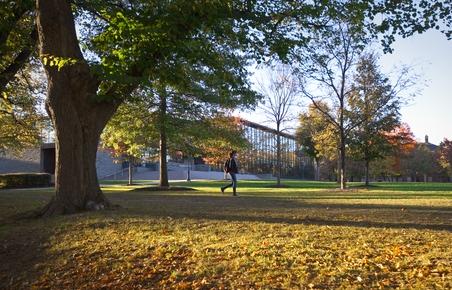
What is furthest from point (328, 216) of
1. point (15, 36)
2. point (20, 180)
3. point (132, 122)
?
point (20, 180)

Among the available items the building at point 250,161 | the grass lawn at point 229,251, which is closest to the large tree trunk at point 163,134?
the building at point 250,161

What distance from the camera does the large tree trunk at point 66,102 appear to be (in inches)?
437

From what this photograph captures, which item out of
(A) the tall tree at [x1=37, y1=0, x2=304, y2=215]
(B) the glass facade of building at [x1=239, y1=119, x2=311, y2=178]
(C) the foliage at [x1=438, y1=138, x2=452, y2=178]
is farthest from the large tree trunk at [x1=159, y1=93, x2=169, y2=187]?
(C) the foliage at [x1=438, y1=138, x2=452, y2=178]

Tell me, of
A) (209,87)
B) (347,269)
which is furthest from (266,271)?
(209,87)

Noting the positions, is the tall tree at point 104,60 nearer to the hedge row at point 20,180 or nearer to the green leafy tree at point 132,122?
the green leafy tree at point 132,122

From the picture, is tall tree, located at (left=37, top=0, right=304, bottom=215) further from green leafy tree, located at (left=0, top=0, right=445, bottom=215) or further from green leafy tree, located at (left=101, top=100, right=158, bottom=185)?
green leafy tree, located at (left=101, top=100, right=158, bottom=185)

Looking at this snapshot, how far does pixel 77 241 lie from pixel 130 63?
4.41 metres

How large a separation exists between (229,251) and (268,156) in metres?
79.1

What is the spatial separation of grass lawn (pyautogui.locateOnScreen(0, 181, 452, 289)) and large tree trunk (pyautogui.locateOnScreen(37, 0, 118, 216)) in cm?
87

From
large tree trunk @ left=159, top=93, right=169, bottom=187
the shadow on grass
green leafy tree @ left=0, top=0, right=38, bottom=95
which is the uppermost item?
green leafy tree @ left=0, top=0, right=38, bottom=95

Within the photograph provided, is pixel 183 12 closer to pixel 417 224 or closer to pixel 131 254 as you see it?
pixel 131 254

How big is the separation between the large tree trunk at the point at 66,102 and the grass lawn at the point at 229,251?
873 mm

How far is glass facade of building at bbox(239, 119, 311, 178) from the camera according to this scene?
258ft

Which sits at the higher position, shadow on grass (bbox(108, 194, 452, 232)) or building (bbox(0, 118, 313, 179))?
building (bbox(0, 118, 313, 179))
